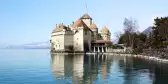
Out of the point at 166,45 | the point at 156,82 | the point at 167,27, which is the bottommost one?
the point at 156,82

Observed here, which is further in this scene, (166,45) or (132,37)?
(132,37)

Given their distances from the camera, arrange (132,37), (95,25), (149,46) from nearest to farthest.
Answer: (149,46) → (132,37) → (95,25)

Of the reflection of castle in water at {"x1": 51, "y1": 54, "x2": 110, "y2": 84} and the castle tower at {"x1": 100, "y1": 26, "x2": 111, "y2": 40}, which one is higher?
the castle tower at {"x1": 100, "y1": 26, "x2": 111, "y2": 40}

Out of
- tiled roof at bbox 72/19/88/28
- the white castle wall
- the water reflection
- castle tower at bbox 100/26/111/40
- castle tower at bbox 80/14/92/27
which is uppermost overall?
castle tower at bbox 80/14/92/27

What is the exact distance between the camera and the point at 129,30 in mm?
73750

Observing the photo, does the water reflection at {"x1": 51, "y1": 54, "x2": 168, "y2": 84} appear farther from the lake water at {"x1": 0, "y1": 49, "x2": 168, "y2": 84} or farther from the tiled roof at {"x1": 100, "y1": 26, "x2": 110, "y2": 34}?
the tiled roof at {"x1": 100, "y1": 26, "x2": 110, "y2": 34}

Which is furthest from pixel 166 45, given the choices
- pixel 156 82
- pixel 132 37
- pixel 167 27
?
pixel 156 82

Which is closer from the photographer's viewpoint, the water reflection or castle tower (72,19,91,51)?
the water reflection

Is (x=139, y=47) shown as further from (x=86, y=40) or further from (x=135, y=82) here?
(x=135, y=82)

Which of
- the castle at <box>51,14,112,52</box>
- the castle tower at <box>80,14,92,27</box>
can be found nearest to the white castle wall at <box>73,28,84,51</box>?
the castle at <box>51,14,112,52</box>

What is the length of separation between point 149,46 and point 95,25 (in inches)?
1367

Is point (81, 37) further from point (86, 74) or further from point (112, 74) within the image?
point (86, 74)

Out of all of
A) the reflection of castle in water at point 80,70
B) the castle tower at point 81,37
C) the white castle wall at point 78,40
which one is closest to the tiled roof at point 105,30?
the castle tower at point 81,37

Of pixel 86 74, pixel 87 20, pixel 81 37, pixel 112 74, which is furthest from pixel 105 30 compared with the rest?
pixel 86 74
